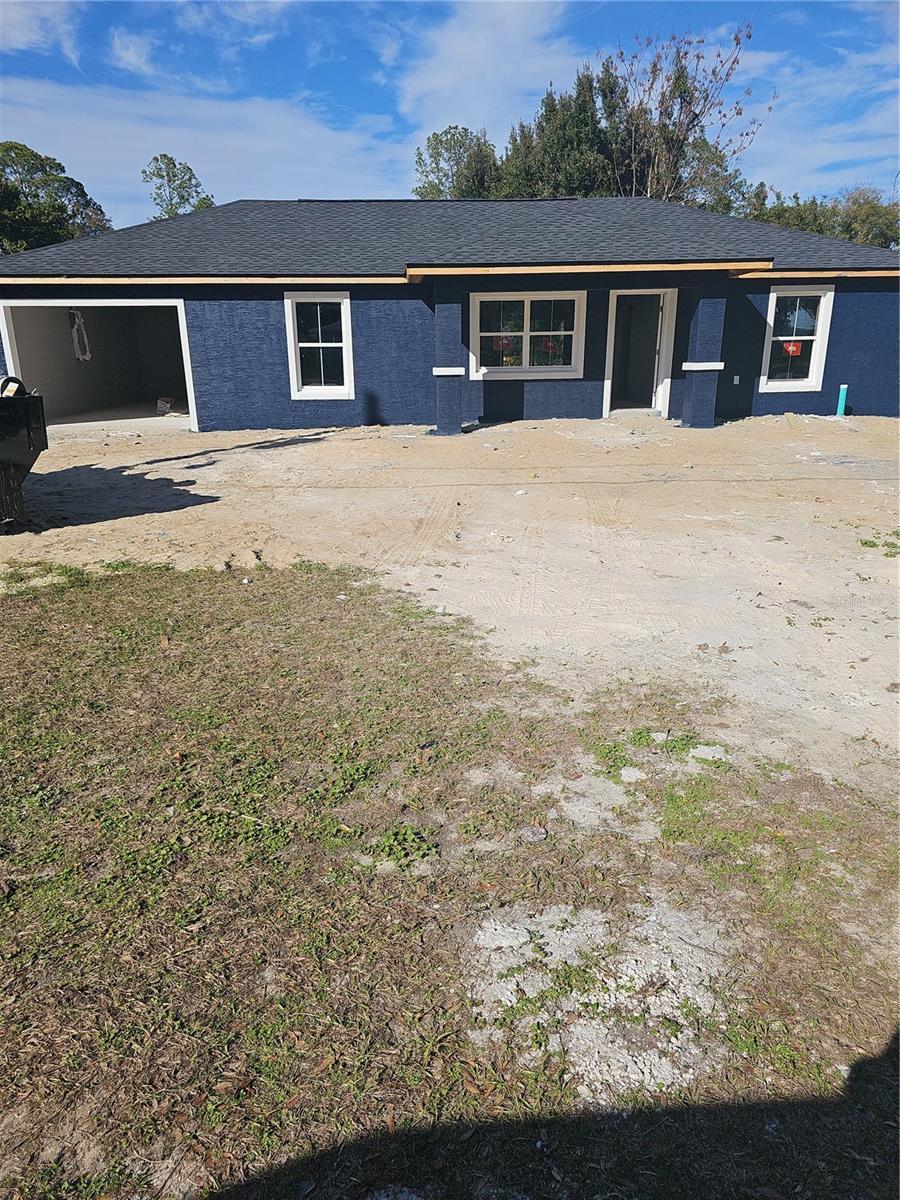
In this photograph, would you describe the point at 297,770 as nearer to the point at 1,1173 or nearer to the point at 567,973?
the point at 567,973

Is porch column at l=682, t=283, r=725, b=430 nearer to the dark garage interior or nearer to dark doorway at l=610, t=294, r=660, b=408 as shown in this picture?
dark doorway at l=610, t=294, r=660, b=408

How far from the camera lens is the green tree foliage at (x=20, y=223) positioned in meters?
27.6

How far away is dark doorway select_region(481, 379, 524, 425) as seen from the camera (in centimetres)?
1547

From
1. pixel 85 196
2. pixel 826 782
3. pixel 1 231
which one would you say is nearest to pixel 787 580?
pixel 826 782

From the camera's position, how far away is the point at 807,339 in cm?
1584

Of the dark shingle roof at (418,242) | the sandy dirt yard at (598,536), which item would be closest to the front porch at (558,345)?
the dark shingle roof at (418,242)

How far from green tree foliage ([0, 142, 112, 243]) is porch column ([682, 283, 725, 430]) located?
16.9 meters

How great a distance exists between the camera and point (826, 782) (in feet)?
11.5

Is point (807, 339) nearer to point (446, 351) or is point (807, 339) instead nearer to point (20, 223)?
point (446, 351)

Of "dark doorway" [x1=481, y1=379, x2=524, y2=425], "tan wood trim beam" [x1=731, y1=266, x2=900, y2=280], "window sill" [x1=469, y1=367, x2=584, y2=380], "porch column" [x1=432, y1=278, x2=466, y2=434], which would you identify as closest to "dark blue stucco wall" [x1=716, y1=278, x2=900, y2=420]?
"tan wood trim beam" [x1=731, y1=266, x2=900, y2=280]

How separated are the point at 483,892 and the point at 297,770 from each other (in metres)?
1.18

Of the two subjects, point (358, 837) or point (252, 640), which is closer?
point (358, 837)

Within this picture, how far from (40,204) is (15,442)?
2863 centimetres

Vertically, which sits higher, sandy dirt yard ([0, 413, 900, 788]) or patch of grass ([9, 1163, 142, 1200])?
sandy dirt yard ([0, 413, 900, 788])
